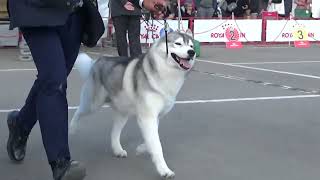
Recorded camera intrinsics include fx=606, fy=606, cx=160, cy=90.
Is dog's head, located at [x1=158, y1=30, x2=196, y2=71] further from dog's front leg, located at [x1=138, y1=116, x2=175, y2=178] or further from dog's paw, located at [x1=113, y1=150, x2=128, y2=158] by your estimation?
dog's paw, located at [x1=113, y1=150, x2=128, y2=158]

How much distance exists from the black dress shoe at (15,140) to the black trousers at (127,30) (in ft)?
13.2

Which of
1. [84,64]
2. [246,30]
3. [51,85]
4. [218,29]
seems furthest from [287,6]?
[51,85]

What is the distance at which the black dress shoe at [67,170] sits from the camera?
394 centimetres

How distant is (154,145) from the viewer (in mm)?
4418

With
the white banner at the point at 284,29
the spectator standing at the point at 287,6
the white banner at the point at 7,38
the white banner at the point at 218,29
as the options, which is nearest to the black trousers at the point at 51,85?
the white banner at the point at 7,38

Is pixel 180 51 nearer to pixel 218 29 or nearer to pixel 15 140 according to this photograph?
pixel 15 140

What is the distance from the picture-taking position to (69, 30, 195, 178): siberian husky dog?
14.5 feet

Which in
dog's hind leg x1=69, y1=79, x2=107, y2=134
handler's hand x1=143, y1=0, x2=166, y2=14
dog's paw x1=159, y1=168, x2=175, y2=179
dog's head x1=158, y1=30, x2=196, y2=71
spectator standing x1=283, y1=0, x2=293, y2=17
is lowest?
dog's paw x1=159, y1=168, x2=175, y2=179

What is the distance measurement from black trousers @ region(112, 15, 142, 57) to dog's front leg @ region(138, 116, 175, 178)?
4.20 meters

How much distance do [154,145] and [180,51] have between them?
0.71 metres

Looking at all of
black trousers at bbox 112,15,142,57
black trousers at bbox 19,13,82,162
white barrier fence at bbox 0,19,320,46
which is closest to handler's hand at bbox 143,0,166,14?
black trousers at bbox 19,13,82,162

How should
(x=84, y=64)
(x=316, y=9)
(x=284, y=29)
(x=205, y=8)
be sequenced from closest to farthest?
(x=84, y=64), (x=284, y=29), (x=205, y=8), (x=316, y=9)

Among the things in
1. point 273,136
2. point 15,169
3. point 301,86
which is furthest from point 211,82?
point 15,169

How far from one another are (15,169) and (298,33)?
16357mm
